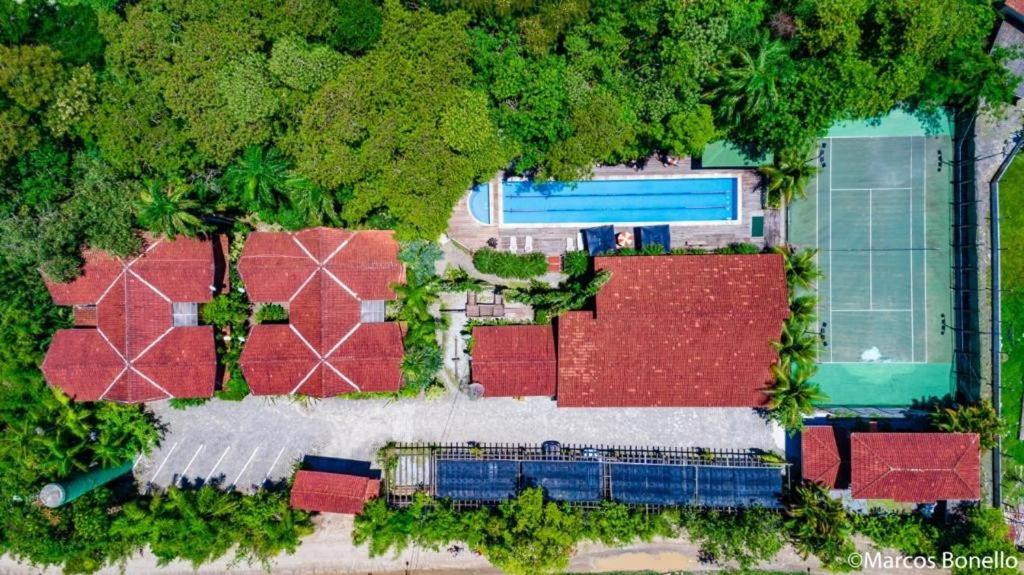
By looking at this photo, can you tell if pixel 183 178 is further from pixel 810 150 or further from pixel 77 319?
pixel 810 150

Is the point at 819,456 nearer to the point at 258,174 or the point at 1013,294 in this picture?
the point at 1013,294

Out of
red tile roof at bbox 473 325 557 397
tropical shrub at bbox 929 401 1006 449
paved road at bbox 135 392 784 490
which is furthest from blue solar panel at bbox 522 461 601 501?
tropical shrub at bbox 929 401 1006 449

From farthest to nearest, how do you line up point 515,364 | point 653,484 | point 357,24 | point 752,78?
point 653,484 < point 515,364 < point 357,24 < point 752,78

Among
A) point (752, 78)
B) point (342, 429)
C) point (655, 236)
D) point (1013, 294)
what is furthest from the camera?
point (342, 429)

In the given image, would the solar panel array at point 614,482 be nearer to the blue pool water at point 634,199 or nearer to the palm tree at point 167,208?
the blue pool water at point 634,199

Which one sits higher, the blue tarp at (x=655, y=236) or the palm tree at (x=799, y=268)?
the blue tarp at (x=655, y=236)

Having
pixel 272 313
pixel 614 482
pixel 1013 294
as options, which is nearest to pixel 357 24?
pixel 272 313

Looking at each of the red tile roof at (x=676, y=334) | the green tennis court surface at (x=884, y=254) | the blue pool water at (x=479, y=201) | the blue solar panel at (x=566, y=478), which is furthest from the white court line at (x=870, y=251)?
the blue pool water at (x=479, y=201)

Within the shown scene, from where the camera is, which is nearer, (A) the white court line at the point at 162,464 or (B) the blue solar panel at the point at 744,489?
(B) the blue solar panel at the point at 744,489
